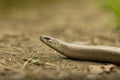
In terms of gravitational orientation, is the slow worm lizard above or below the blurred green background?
below

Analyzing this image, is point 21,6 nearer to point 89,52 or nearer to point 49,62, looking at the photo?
point 89,52

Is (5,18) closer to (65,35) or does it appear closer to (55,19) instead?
(55,19)

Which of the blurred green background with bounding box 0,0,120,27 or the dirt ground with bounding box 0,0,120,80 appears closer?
the dirt ground with bounding box 0,0,120,80

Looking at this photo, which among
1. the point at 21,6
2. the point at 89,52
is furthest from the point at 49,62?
the point at 21,6

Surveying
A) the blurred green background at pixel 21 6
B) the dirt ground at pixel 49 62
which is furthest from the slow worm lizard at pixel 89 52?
the blurred green background at pixel 21 6

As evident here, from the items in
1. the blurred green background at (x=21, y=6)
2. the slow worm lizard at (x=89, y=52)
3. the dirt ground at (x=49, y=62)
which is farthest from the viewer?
the blurred green background at (x=21, y=6)

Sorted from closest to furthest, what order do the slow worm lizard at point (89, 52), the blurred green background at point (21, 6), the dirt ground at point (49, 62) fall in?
the dirt ground at point (49, 62)
the slow worm lizard at point (89, 52)
the blurred green background at point (21, 6)

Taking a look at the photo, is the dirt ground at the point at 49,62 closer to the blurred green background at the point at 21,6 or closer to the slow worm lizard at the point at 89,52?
the slow worm lizard at the point at 89,52

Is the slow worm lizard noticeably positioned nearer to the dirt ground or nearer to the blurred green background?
the dirt ground

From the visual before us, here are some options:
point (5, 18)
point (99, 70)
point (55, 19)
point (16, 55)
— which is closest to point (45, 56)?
point (16, 55)

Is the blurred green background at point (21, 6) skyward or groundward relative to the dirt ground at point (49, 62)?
skyward

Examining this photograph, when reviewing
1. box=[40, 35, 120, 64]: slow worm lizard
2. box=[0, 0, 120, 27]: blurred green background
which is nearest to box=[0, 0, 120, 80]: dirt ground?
box=[40, 35, 120, 64]: slow worm lizard
